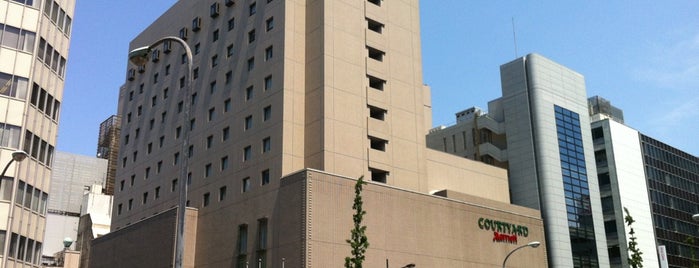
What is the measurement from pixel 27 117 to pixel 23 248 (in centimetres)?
898

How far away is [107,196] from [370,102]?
2477 inches

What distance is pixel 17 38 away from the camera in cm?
5000

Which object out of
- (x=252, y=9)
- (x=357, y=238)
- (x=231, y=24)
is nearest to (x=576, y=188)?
(x=252, y=9)

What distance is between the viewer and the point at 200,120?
74562 millimetres

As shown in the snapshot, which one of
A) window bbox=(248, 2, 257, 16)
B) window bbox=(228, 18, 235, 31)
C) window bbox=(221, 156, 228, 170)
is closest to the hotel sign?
window bbox=(221, 156, 228, 170)

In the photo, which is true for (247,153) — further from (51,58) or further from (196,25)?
(196,25)

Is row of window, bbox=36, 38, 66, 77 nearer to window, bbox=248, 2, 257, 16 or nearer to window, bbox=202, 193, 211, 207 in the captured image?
window, bbox=202, 193, 211, 207

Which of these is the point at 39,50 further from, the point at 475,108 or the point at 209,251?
the point at 475,108

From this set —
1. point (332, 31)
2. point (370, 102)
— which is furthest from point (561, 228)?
point (332, 31)

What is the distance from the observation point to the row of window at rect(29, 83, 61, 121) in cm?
5075

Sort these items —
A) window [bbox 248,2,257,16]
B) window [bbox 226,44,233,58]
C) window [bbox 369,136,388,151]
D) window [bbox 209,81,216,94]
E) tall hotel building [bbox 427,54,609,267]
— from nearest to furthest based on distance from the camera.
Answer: window [bbox 369,136,388,151] < window [bbox 248,2,257,16] < window [bbox 226,44,233,58] < window [bbox 209,81,216,94] < tall hotel building [bbox 427,54,609,267]

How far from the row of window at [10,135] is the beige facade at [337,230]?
68.6ft

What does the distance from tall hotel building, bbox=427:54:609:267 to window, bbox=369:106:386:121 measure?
22.9m

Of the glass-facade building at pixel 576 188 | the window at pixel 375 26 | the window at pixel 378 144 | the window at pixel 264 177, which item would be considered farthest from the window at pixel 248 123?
the glass-facade building at pixel 576 188
